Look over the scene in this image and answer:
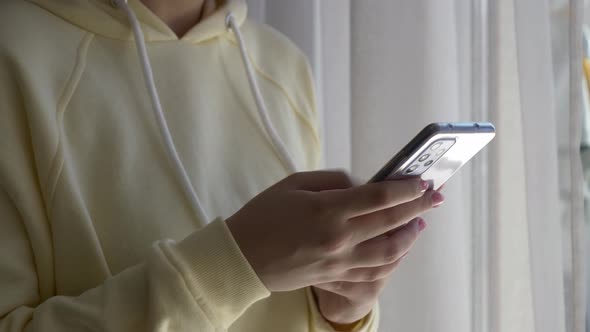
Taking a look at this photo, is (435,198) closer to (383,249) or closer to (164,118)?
(383,249)

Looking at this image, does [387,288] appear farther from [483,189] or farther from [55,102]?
[55,102]

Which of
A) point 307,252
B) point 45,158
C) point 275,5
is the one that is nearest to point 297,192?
point 307,252

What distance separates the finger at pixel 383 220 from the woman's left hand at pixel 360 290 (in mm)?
32

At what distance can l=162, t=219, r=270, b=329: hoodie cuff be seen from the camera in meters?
0.53

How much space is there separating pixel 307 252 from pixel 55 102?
10.7 inches

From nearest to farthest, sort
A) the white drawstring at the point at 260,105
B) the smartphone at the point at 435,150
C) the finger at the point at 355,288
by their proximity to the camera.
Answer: the smartphone at the point at 435,150 → the finger at the point at 355,288 → the white drawstring at the point at 260,105

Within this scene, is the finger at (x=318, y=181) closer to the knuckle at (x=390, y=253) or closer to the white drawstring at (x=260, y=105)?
the knuckle at (x=390, y=253)

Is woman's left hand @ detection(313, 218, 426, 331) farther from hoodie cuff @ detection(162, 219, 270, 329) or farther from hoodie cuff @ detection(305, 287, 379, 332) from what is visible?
hoodie cuff @ detection(162, 219, 270, 329)

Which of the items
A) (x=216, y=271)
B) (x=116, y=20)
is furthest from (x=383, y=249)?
(x=116, y=20)

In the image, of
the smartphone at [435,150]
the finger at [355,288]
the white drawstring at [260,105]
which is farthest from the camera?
the white drawstring at [260,105]

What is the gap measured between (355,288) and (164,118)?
239 millimetres

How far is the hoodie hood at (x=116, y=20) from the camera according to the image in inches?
26.2

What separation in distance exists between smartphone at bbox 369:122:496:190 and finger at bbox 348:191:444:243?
0.07 ft

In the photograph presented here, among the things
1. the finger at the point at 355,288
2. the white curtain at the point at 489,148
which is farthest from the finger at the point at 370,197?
the white curtain at the point at 489,148
